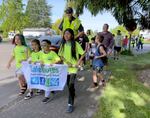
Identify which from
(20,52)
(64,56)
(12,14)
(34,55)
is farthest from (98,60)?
(12,14)

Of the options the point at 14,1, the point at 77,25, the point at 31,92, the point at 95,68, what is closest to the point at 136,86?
the point at 95,68

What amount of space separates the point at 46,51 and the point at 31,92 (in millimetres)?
1204

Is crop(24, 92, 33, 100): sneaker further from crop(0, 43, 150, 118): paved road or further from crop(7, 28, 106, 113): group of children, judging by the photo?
crop(0, 43, 150, 118): paved road

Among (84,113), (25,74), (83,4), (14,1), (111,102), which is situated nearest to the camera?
(84,113)

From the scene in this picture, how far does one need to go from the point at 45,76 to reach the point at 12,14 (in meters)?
61.4

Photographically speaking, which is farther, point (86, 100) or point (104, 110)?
point (86, 100)

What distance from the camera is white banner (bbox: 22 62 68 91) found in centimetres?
852

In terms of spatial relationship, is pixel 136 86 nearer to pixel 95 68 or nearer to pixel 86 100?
pixel 95 68

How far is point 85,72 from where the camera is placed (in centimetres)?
1352

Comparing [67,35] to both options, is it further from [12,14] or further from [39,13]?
[39,13]

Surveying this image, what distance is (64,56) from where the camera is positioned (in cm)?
823

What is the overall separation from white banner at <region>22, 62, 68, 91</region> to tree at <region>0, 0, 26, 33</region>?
6015cm

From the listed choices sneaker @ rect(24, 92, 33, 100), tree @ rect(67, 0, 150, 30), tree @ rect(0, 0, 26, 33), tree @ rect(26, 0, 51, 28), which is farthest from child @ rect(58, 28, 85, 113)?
tree @ rect(26, 0, 51, 28)

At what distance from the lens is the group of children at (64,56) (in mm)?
8016
